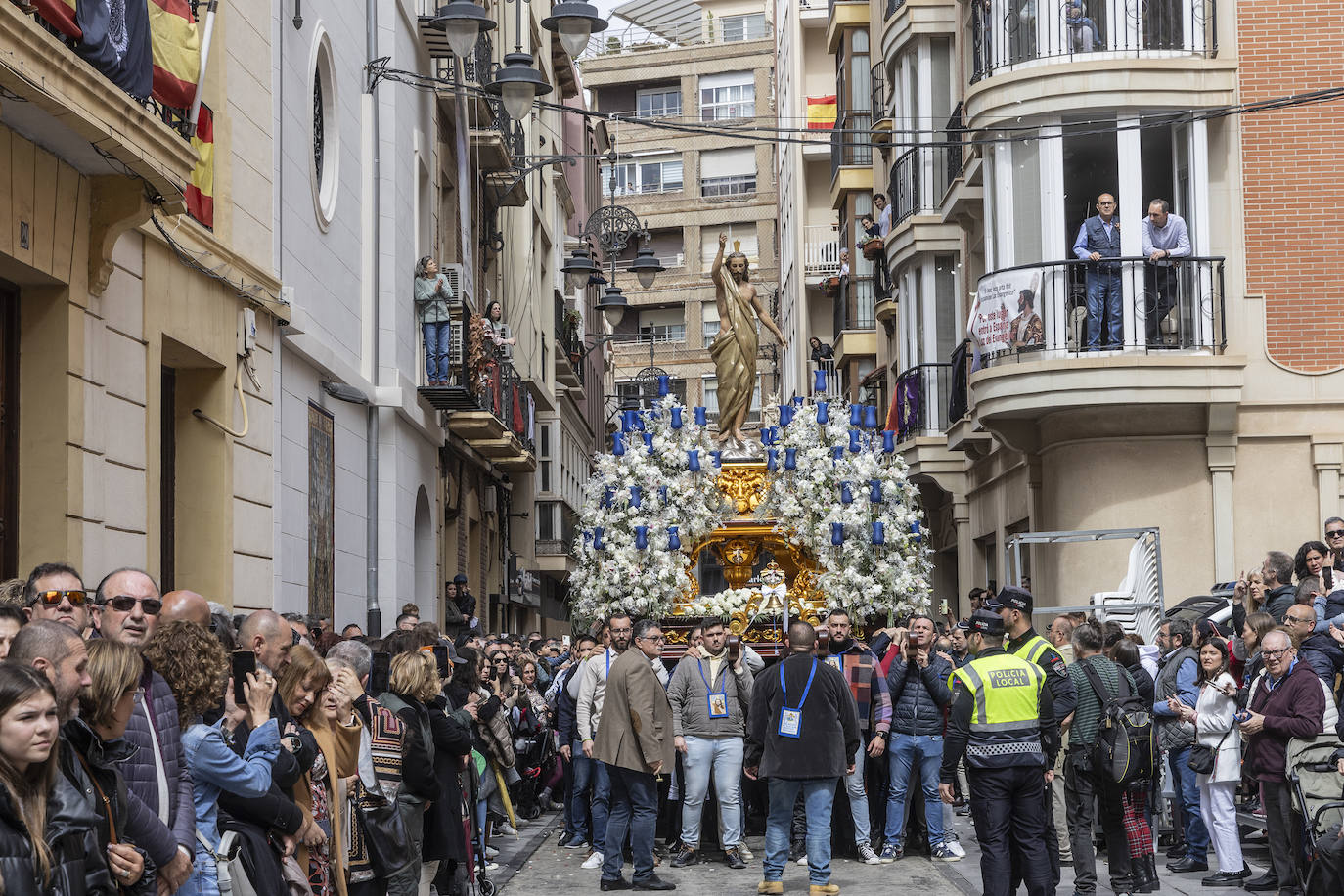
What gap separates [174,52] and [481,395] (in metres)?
14.5

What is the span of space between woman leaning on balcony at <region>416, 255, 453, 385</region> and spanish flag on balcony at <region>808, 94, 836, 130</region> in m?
28.5

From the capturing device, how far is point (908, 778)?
16.2m

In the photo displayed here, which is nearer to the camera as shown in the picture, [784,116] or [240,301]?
[240,301]

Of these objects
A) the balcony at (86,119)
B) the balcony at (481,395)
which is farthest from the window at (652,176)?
the balcony at (86,119)

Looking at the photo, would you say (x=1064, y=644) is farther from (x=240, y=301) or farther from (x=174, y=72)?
(x=174, y=72)

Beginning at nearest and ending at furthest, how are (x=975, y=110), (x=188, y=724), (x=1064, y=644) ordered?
(x=188, y=724) → (x=1064, y=644) → (x=975, y=110)

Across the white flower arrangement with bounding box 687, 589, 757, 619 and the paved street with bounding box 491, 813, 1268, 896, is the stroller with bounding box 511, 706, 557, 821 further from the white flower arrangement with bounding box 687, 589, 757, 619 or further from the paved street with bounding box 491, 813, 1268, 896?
the paved street with bounding box 491, 813, 1268, 896

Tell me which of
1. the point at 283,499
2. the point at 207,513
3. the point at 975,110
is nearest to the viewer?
the point at 207,513

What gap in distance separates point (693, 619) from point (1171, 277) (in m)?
7.23

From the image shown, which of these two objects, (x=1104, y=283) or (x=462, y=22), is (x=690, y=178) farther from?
(x=462, y=22)

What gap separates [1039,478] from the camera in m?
23.8

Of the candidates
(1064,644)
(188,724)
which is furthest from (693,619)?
(188,724)

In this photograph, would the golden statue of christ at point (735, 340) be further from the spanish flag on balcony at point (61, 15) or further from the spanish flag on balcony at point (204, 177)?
the spanish flag on balcony at point (61, 15)

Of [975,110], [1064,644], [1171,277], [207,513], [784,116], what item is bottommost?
[1064,644]
